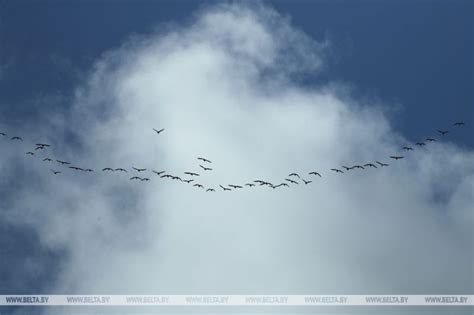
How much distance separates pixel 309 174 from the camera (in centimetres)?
6625

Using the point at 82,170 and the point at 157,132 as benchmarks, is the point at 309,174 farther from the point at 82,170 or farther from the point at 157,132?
the point at 82,170

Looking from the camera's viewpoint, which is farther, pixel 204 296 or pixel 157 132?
pixel 157 132

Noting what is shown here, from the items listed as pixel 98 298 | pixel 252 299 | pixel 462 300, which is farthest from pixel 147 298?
pixel 462 300

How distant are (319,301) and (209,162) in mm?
15795

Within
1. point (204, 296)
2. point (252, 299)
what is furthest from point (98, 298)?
point (252, 299)

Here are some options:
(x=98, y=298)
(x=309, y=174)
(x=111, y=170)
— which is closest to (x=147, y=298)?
(x=98, y=298)

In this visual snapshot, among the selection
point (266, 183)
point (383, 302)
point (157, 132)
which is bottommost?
point (383, 302)

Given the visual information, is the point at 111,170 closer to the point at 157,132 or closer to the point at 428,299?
the point at 157,132

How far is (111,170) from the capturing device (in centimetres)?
6550

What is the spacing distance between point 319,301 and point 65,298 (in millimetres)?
19798

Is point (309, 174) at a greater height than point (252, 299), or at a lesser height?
greater

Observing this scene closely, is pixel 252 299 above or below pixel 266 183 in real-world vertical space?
below

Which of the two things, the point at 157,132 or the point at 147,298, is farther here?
the point at 157,132

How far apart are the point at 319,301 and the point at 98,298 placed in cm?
1730
